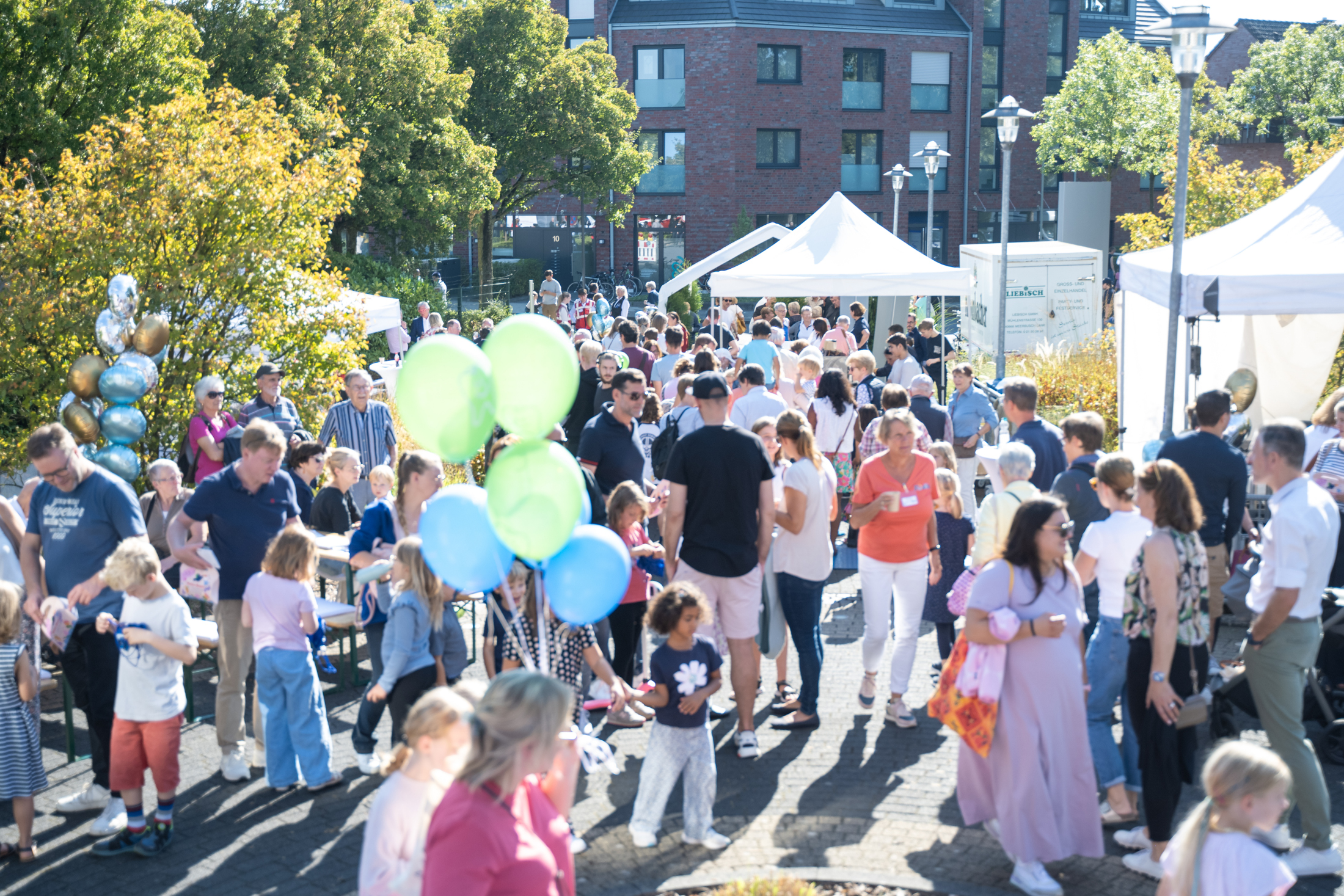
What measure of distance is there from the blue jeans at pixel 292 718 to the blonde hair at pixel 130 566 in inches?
31.3

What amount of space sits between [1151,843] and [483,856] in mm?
3422

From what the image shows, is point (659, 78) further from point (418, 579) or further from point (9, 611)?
point (9, 611)

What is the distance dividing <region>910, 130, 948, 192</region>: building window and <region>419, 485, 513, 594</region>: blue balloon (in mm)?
41713

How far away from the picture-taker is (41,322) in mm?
9352

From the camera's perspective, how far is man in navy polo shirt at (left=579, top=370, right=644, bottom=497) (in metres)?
7.48

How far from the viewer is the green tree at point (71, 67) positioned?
594 inches

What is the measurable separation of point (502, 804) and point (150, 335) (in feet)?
23.7

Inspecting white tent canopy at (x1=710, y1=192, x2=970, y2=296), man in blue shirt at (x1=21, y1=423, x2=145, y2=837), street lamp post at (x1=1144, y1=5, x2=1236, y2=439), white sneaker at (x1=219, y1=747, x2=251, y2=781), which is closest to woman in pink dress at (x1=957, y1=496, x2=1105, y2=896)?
white sneaker at (x1=219, y1=747, x2=251, y2=781)

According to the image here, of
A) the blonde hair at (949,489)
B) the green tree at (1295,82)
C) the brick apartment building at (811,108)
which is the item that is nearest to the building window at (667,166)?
the brick apartment building at (811,108)

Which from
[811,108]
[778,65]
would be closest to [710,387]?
[811,108]

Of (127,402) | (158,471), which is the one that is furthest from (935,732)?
(127,402)

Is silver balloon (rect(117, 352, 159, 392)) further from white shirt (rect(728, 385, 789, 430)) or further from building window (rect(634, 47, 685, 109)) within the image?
building window (rect(634, 47, 685, 109))

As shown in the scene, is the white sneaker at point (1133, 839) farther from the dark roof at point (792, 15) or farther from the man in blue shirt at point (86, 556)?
the dark roof at point (792, 15)

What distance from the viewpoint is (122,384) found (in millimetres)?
8461
